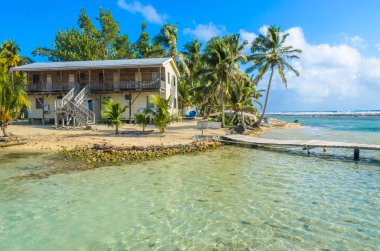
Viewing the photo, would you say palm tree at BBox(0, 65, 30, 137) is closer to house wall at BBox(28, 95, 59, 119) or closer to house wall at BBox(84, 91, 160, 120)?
house wall at BBox(84, 91, 160, 120)

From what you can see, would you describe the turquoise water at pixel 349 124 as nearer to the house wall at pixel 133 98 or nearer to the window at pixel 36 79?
the house wall at pixel 133 98

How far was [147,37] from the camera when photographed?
5484 cm

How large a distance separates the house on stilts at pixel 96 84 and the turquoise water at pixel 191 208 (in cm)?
1701

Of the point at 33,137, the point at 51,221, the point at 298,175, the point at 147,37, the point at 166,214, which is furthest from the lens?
the point at 147,37

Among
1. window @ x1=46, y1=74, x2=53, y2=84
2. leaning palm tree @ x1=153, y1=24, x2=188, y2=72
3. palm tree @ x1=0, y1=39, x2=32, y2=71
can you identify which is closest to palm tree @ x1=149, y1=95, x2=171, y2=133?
window @ x1=46, y1=74, x2=53, y2=84

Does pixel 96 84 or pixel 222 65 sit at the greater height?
pixel 222 65

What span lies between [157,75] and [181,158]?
17275 mm

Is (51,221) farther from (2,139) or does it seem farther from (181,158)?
(2,139)

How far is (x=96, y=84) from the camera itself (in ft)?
99.7

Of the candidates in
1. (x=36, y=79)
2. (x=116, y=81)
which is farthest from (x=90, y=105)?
(x=36, y=79)

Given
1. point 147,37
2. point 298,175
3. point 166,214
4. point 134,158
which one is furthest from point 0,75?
point 147,37

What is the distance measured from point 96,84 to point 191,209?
2534cm

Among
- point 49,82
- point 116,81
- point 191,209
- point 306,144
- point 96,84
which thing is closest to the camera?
point 191,209

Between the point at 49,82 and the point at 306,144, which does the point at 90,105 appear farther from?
the point at 306,144
